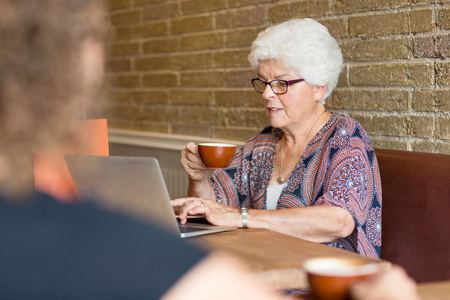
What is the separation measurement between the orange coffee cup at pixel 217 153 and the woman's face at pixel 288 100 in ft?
1.32

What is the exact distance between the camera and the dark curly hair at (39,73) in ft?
1.94

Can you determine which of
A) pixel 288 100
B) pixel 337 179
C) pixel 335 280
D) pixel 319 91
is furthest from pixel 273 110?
pixel 335 280

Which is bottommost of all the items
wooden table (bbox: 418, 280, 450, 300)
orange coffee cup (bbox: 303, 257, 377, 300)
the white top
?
the white top

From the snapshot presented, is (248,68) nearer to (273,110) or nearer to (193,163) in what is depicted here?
(273,110)

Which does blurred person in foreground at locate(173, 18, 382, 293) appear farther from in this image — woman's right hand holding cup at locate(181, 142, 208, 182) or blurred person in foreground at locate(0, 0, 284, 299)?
blurred person in foreground at locate(0, 0, 284, 299)

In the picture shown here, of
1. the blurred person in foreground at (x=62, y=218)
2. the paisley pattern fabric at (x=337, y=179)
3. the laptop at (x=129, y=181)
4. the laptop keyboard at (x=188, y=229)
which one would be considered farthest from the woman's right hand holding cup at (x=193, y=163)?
the blurred person in foreground at (x=62, y=218)

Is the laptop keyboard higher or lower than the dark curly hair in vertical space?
lower

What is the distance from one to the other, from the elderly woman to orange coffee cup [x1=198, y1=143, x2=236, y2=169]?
0.41 ft

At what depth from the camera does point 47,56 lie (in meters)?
0.61

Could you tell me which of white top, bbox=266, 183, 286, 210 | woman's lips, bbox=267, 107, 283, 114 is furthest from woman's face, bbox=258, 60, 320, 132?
white top, bbox=266, 183, 286, 210

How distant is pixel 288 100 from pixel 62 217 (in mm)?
1695

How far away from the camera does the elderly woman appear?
1.96 metres

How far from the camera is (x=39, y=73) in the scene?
0.61 metres

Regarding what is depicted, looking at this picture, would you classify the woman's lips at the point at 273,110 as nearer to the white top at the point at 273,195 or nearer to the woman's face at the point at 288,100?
the woman's face at the point at 288,100
